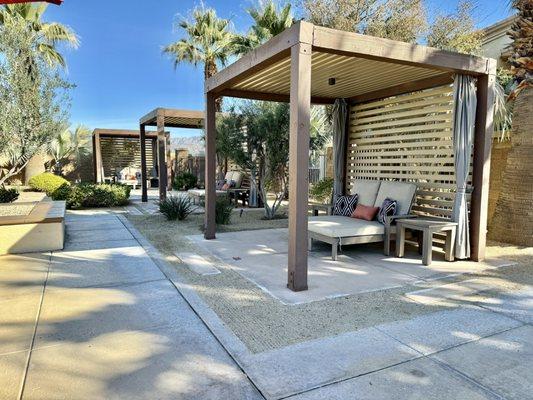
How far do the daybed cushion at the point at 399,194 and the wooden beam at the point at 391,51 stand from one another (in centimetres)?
178

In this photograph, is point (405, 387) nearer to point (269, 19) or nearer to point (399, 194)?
point (399, 194)

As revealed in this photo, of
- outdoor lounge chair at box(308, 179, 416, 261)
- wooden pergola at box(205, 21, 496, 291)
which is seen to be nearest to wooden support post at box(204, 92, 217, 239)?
wooden pergola at box(205, 21, 496, 291)

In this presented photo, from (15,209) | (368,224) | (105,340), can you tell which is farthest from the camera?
(15,209)

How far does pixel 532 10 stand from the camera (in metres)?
5.24

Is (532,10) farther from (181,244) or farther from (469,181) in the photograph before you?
(181,244)

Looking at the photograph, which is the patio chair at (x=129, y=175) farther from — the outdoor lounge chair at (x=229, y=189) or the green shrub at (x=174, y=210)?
the green shrub at (x=174, y=210)

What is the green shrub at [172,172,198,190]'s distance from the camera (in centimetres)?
1695

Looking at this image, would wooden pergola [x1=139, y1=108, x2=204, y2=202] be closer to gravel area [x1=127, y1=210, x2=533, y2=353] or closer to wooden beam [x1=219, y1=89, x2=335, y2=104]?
wooden beam [x1=219, y1=89, x2=335, y2=104]

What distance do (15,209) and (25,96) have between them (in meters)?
1.98

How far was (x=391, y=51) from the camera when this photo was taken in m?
4.16

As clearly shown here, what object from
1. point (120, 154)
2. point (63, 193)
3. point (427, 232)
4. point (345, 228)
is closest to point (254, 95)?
point (345, 228)

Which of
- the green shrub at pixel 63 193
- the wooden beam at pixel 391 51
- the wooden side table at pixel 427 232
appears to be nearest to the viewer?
the wooden beam at pixel 391 51

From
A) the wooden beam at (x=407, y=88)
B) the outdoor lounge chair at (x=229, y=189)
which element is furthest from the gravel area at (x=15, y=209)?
the wooden beam at (x=407, y=88)

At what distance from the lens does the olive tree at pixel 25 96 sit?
6.39 meters
